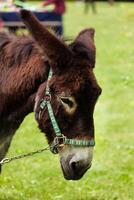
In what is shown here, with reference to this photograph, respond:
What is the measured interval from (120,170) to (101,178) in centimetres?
39

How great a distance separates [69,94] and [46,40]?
0.44 metres

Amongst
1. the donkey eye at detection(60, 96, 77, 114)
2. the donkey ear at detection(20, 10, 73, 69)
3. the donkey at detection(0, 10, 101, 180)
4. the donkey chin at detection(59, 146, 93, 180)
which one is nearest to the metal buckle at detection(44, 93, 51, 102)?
the donkey at detection(0, 10, 101, 180)

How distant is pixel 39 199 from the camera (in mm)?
6508

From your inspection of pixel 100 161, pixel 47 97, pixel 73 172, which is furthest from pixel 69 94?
pixel 100 161

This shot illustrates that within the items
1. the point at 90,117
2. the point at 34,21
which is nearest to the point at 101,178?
the point at 90,117

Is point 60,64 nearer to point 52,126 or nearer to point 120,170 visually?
point 52,126

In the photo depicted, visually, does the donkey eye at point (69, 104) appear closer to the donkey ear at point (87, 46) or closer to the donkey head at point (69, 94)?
the donkey head at point (69, 94)

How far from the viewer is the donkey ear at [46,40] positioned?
4.50 meters

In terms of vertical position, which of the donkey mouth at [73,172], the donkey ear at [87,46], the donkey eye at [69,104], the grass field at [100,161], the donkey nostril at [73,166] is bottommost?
the grass field at [100,161]

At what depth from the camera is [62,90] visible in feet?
15.3

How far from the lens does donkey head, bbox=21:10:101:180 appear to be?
457cm

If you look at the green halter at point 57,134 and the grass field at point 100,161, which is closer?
the green halter at point 57,134

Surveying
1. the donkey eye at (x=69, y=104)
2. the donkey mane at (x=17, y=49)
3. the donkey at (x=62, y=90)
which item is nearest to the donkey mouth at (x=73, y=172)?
the donkey at (x=62, y=90)

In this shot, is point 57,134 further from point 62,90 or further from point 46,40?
point 46,40
